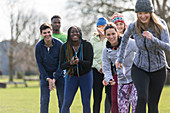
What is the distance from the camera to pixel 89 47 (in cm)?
707

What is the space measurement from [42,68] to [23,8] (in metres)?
45.6

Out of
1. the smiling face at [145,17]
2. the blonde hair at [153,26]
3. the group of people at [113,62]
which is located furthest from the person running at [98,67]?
the smiling face at [145,17]

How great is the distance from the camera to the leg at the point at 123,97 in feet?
22.0

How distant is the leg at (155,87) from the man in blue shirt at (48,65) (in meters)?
2.63

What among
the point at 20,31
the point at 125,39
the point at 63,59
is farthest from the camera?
the point at 20,31

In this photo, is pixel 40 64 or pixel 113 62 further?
pixel 40 64

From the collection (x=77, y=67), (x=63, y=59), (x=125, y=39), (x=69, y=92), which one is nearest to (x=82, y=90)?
(x=69, y=92)

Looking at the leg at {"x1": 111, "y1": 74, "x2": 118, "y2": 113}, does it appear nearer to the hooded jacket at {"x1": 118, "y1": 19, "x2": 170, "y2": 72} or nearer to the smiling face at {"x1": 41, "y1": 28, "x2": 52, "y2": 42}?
the hooded jacket at {"x1": 118, "y1": 19, "x2": 170, "y2": 72}

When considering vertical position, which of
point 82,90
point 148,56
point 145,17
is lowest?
point 82,90

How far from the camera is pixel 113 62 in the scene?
23.0ft

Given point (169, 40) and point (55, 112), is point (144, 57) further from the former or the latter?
point (55, 112)

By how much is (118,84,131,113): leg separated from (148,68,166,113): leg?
1096 millimetres

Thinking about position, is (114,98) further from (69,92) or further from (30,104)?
(30,104)

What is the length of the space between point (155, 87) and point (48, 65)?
2947 mm
